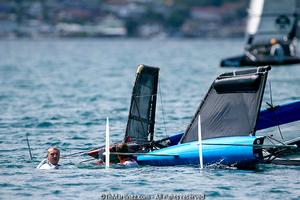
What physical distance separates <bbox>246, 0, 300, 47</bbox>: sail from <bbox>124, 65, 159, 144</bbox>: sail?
40.2 meters

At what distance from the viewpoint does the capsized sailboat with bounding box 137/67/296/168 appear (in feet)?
78.7

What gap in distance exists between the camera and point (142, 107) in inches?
1055

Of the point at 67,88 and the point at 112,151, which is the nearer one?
the point at 112,151

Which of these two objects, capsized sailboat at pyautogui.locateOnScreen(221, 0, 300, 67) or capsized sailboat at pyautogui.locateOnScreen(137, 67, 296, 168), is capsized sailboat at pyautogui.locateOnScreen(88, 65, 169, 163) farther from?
capsized sailboat at pyautogui.locateOnScreen(221, 0, 300, 67)

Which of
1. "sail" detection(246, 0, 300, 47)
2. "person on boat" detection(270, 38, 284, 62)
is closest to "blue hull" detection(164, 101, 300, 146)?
"person on boat" detection(270, 38, 284, 62)

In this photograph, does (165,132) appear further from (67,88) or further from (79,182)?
(67,88)

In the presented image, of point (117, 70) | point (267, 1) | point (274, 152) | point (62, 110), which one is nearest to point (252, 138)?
point (274, 152)

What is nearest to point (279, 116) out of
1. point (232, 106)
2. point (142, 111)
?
point (232, 106)

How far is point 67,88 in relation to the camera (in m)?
54.8

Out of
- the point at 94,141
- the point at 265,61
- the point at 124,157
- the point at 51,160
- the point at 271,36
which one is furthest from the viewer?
the point at 271,36

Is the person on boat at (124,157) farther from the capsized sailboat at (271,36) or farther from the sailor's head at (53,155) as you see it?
the capsized sailboat at (271,36)

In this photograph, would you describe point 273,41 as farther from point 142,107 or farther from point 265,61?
point 142,107

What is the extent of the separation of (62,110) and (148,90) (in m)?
14.0

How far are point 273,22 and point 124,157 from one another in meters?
43.4
